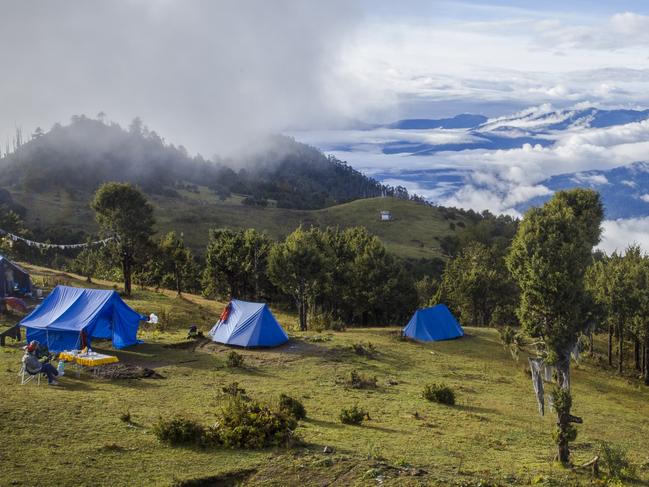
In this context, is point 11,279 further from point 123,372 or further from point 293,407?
point 293,407

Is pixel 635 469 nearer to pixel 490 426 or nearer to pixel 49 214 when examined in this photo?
pixel 490 426

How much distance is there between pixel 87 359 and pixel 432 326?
22946 millimetres

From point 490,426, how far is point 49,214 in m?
123

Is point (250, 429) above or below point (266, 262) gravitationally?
below

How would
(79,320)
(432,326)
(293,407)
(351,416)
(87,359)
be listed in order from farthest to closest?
(432,326) < (79,320) < (87,359) < (351,416) < (293,407)

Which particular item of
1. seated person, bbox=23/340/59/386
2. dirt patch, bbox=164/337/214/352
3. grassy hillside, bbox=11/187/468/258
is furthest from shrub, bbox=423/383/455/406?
grassy hillside, bbox=11/187/468/258

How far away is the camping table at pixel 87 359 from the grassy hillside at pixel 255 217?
88660 mm

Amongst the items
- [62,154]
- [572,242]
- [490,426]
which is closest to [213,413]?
[490,426]

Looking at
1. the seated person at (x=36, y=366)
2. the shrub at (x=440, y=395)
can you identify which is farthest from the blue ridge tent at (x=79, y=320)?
the shrub at (x=440, y=395)

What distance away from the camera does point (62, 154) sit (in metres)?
192

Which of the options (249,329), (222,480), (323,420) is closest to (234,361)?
(249,329)

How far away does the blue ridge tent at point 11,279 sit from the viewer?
38.7 m

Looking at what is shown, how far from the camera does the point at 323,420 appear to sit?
21.1 meters

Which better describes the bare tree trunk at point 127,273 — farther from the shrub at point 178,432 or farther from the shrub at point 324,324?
the shrub at point 178,432
